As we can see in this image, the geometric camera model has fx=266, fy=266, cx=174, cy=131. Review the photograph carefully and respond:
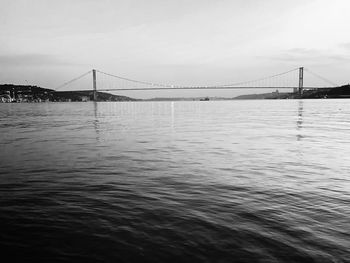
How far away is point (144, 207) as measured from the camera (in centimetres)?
659

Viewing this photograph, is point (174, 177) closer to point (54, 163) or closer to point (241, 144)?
point (54, 163)

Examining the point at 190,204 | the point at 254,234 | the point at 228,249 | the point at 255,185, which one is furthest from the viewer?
the point at 255,185

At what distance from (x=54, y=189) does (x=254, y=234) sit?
579 cm

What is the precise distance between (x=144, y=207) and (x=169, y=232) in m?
1.45

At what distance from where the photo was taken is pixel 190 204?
22.4ft

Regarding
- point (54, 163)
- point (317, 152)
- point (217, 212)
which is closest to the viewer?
point (217, 212)

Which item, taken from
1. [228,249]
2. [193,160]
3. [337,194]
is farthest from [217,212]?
[193,160]

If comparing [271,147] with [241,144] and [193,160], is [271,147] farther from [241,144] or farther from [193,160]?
[193,160]

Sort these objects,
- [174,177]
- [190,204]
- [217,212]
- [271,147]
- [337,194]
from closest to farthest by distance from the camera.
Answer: [217,212]
[190,204]
[337,194]
[174,177]
[271,147]

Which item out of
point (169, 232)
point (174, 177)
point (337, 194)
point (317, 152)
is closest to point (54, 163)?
point (174, 177)

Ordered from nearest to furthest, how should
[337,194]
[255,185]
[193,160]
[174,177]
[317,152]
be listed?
[337,194], [255,185], [174,177], [193,160], [317,152]

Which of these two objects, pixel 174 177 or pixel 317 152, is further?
pixel 317 152

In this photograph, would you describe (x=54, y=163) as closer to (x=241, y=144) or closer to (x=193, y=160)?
(x=193, y=160)

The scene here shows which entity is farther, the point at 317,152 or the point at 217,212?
the point at 317,152
